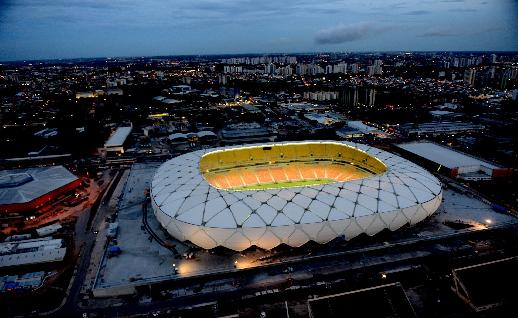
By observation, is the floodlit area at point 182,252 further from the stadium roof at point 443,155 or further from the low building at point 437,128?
the low building at point 437,128

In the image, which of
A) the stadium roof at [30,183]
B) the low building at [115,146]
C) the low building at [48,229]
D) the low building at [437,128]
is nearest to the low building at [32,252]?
the low building at [48,229]

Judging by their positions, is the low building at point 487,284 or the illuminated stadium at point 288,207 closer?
the low building at point 487,284

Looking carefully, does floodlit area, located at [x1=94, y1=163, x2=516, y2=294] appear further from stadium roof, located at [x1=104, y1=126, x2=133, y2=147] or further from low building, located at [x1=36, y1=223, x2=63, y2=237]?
stadium roof, located at [x1=104, y1=126, x2=133, y2=147]

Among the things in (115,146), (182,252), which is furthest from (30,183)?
(182,252)

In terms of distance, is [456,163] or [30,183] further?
[456,163]

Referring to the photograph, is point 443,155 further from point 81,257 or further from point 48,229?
point 48,229

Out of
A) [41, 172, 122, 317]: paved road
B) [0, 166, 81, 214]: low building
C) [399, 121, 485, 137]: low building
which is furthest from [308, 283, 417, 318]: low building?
[399, 121, 485, 137]: low building

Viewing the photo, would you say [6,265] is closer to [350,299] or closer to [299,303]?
[299,303]
